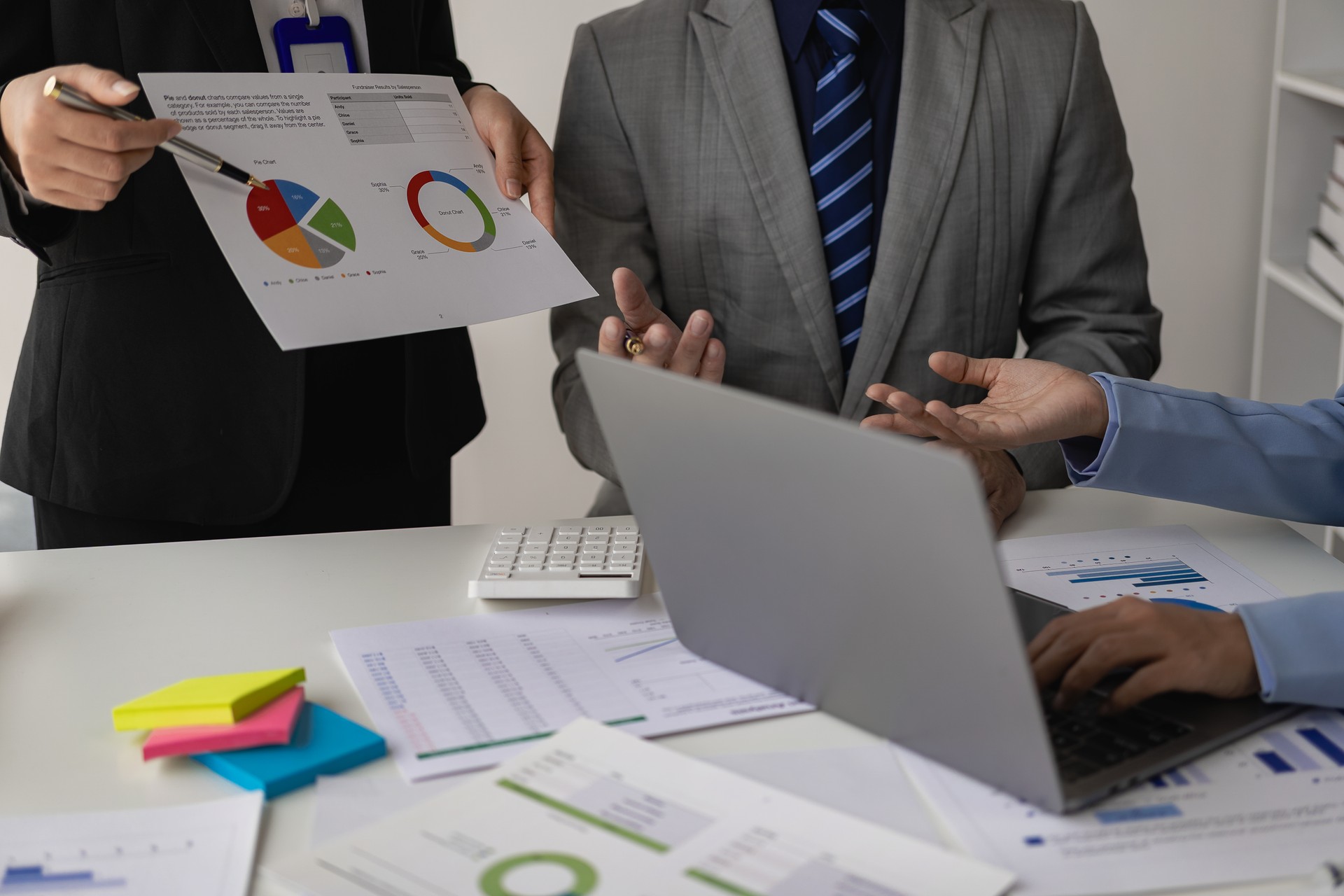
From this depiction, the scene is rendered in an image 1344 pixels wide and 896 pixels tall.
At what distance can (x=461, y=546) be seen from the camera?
1121 millimetres

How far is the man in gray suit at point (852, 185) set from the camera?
5.01 ft

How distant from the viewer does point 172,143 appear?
1.00m

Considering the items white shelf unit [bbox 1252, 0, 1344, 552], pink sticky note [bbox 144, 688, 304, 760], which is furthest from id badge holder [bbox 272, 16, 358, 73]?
white shelf unit [bbox 1252, 0, 1344, 552]

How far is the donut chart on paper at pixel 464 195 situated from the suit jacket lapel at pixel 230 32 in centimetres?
24

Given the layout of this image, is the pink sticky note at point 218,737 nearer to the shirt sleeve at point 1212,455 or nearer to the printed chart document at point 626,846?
the printed chart document at point 626,846

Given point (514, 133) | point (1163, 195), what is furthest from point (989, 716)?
point (1163, 195)

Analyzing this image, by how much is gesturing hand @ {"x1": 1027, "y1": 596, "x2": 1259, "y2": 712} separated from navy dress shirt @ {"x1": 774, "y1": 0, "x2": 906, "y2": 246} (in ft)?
2.87

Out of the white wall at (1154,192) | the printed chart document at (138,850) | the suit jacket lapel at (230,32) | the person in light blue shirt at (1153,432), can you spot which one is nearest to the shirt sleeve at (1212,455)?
the person in light blue shirt at (1153,432)

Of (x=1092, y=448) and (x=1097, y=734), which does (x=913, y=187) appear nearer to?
(x=1092, y=448)

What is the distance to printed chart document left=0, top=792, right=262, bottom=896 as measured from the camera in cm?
64

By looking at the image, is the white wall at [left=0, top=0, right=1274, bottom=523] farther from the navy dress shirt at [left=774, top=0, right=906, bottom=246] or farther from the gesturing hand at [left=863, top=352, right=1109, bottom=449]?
the gesturing hand at [left=863, top=352, right=1109, bottom=449]

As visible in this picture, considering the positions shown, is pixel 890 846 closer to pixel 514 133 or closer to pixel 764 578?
pixel 764 578

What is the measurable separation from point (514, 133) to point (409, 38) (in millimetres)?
222

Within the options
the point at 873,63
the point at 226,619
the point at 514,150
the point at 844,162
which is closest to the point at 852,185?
the point at 844,162
